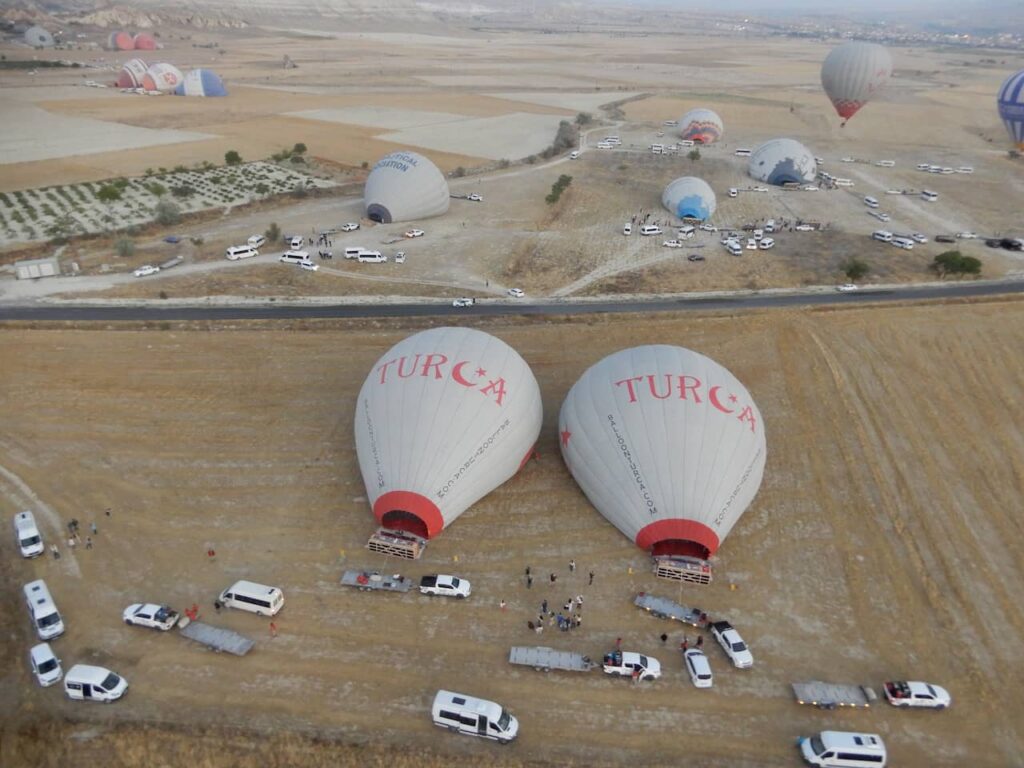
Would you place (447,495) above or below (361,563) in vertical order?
above

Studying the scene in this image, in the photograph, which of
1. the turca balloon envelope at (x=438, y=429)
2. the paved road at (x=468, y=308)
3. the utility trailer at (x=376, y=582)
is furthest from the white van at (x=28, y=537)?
the paved road at (x=468, y=308)

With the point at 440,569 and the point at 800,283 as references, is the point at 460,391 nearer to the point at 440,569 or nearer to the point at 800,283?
the point at 440,569

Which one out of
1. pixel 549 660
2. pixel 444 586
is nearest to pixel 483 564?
pixel 444 586

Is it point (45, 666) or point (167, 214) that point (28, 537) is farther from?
point (167, 214)

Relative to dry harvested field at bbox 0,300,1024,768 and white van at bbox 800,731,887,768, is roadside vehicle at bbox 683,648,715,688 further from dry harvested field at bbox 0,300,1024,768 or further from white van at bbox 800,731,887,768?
white van at bbox 800,731,887,768

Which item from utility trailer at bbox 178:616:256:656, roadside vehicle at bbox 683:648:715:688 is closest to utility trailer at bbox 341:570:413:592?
utility trailer at bbox 178:616:256:656

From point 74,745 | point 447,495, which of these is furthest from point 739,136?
point 74,745
